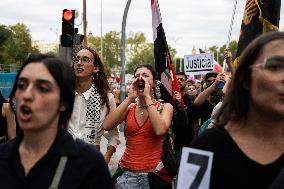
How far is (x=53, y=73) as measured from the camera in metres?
2.28

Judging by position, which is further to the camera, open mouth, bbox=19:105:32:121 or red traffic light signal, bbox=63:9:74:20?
red traffic light signal, bbox=63:9:74:20

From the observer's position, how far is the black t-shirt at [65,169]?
7.10 feet

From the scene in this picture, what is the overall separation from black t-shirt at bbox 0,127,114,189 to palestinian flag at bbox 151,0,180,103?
3.66 meters

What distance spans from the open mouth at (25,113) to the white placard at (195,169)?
691 mm

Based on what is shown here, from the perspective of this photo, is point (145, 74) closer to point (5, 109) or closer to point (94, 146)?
point (5, 109)

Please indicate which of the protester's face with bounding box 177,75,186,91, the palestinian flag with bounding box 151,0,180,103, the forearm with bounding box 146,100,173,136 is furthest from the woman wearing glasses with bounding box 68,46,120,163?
the protester's face with bounding box 177,75,186,91

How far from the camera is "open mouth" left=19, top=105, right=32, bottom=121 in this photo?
218 cm

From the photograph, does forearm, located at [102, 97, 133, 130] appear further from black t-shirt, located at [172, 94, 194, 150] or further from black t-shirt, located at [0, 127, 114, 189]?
black t-shirt, located at [0, 127, 114, 189]

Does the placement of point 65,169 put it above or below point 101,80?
below

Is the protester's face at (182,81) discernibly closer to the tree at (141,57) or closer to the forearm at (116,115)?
the forearm at (116,115)

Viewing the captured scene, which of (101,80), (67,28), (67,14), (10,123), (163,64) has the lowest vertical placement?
(10,123)

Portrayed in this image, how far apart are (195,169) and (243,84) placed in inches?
17.6

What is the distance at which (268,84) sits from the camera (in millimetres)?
2258

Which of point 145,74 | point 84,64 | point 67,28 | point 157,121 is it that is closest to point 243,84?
point 157,121
